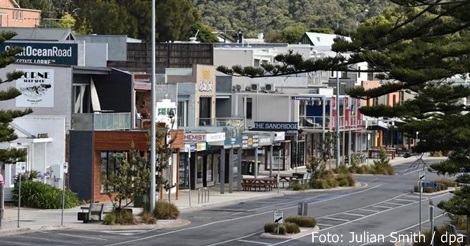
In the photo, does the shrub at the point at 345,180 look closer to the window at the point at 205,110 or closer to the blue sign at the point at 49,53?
A: the window at the point at 205,110

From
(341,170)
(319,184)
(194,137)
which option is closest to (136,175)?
(194,137)

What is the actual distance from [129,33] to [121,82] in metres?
49.9

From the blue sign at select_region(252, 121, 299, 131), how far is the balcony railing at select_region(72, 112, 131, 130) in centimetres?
2010

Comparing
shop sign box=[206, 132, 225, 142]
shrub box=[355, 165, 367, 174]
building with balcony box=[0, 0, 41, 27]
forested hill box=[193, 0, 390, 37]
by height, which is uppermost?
forested hill box=[193, 0, 390, 37]

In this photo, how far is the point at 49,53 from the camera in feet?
174

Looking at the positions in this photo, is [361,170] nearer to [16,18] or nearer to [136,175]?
[136,175]

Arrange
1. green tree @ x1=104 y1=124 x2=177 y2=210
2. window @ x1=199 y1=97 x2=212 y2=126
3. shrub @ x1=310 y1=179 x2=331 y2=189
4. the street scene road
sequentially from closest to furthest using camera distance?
the street scene road → green tree @ x1=104 y1=124 x2=177 y2=210 → shrub @ x1=310 y1=179 x2=331 y2=189 → window @ x1=199 y1=97 x2=212 y2=126

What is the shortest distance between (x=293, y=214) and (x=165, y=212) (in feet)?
18.7

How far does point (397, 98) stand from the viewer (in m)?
98.3

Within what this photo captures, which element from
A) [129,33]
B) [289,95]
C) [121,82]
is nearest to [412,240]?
[121,82]

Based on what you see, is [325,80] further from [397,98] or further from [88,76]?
[88,76]

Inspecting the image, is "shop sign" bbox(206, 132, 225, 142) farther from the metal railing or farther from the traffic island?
the traffic island

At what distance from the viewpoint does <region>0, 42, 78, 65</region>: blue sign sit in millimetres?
52375

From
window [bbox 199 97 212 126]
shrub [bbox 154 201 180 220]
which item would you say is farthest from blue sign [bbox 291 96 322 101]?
shrub [bbox 154 201 180 220]
